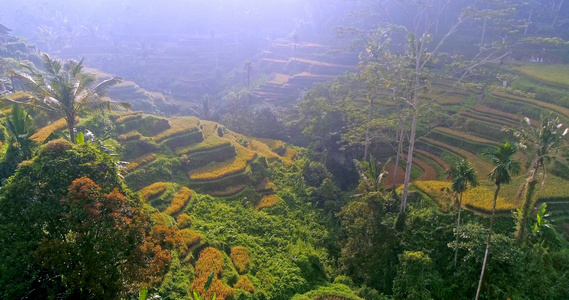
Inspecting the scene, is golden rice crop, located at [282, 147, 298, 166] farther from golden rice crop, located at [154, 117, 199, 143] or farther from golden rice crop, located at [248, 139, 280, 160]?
golden rice crop, located at [154, 117, 199, 143]

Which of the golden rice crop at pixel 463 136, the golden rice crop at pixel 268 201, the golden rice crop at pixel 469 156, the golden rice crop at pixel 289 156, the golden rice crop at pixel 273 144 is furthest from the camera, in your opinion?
the golden rice crop at pixel 273 144

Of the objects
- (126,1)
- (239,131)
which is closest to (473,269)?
(239,131)

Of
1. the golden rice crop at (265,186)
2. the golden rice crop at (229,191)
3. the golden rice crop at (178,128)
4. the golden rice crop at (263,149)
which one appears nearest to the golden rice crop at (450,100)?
the golden rice crop at (263,149)

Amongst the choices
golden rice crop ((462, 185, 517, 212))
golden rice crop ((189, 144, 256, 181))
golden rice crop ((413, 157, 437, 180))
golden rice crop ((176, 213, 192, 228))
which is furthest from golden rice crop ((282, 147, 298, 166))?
golden rice crop ((462, 185, 517, 212))

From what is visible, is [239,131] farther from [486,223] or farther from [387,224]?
[486,223]

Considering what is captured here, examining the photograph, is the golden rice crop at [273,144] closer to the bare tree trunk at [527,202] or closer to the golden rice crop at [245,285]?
the golden rice crop at [245,285]
